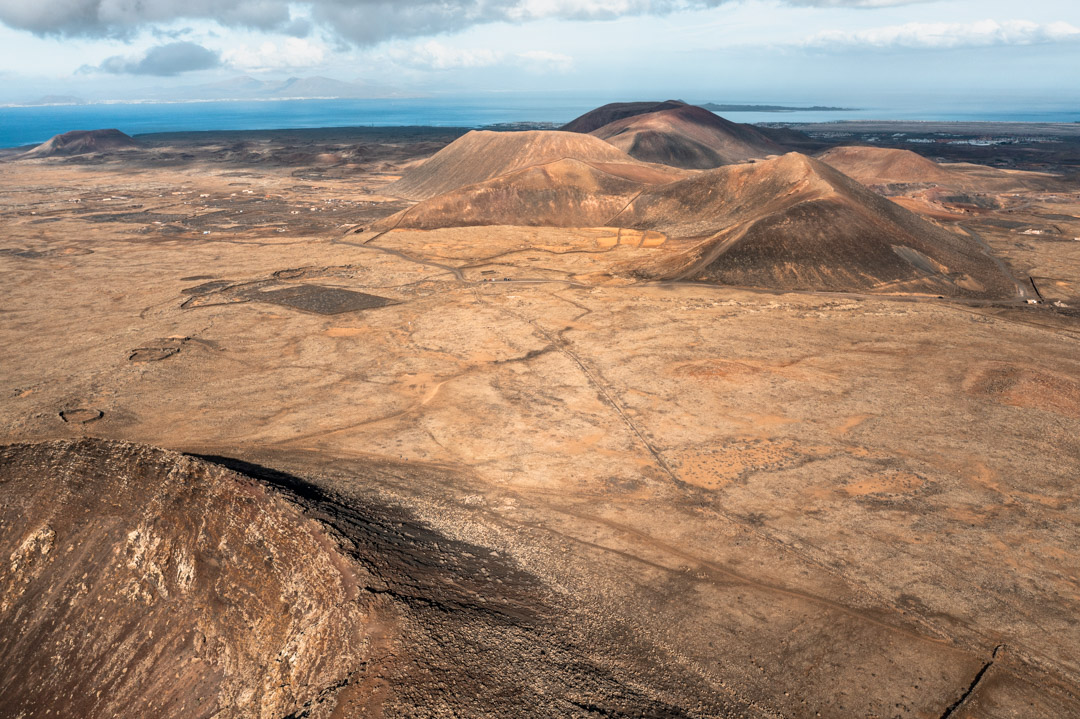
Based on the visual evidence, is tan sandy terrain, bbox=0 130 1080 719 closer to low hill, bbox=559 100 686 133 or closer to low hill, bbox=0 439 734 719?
low hill, bbox=0 439 734 719

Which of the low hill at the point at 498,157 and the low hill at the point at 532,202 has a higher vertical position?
the low hill at the point at 498,157

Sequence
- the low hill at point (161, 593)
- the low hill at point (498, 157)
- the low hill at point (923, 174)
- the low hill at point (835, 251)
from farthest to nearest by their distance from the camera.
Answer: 1. the low hill at point (923, 174)
2. the low hill at point (498, 157)
3. the low hill at point (835, 251)
4. the low hill at point (161, 593)

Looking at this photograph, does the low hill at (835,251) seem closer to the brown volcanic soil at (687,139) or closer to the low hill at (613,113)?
the brown volcanic soil at (687,139)

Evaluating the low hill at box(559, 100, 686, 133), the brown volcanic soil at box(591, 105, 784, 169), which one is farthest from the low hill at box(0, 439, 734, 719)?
the low hill at box(559, 100, 686, 133)

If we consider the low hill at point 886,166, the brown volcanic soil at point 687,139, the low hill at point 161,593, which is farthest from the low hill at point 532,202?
the low hill at point 161,593

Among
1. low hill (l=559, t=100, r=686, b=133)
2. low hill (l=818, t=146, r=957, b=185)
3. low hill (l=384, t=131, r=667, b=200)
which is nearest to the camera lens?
low hill (l=384, t=131, r=667, b=200)

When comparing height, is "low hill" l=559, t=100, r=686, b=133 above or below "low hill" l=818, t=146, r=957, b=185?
above

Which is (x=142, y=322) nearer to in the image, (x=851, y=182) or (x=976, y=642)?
(x=976, y=642)
